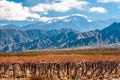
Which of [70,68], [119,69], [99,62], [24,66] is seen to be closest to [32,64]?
[24,66]

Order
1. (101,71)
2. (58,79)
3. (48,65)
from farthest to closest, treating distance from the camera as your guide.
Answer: (48,65)
(101,71)
(58,79)

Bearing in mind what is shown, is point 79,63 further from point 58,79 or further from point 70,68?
point 58,79

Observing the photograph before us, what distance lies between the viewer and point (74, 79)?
58.8m

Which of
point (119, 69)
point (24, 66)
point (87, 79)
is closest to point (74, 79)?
point (87, 79)

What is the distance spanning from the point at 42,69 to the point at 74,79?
14.8 metres

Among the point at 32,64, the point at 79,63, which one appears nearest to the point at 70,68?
the point at 79,63

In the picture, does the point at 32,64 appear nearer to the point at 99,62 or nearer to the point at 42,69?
the point at 42,69

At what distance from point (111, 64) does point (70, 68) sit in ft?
31.0

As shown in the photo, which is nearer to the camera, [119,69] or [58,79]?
[58,79]

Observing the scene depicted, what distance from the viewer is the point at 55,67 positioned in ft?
259

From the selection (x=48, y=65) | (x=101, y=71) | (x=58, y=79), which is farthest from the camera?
(x=48, y=65)

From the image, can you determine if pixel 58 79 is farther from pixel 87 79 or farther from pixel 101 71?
pixel 101 71

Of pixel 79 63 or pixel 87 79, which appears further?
pixel 79 63

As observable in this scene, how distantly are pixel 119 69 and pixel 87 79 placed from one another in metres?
23.5
